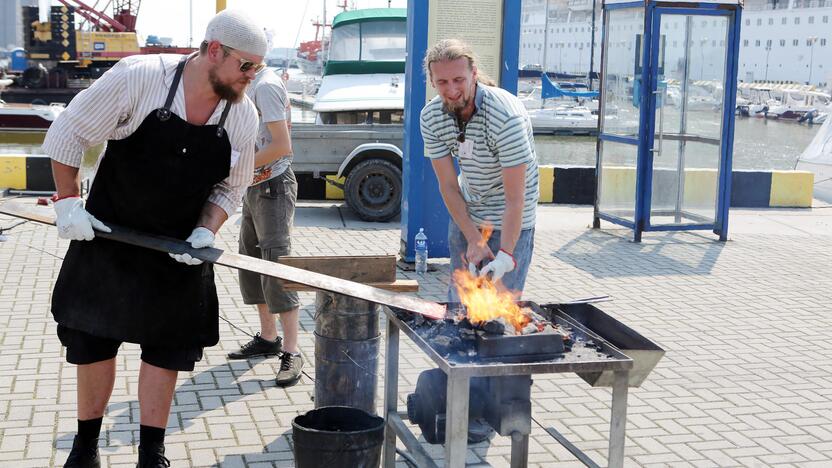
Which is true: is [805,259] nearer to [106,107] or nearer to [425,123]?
[425,123]

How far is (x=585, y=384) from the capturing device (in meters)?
5.78

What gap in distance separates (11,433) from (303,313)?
2749 mm

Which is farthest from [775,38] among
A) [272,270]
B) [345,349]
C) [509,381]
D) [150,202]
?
[150,202]

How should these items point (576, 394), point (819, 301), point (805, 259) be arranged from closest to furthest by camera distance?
point (576, 394)
point (819, 301)
point (805, 259)

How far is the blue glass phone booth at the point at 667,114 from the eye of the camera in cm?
1030

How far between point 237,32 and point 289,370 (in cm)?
249

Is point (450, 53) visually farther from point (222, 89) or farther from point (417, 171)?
point (417, 171)

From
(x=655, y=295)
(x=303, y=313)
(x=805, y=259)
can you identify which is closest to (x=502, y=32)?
(x=655, y=295)

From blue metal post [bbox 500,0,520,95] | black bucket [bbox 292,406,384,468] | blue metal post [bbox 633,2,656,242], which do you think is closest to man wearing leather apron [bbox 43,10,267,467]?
black bucket [bbox 292,406,384,468]

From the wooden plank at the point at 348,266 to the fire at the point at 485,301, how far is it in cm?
58

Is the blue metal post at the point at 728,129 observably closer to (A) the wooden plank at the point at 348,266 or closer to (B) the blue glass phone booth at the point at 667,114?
(B) the blue glass phone booth at the point at 667,114

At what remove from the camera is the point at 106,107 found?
367 centimetres

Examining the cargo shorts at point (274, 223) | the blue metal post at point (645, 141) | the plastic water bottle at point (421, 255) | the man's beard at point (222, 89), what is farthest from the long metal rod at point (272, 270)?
the blue metal post at point (645, 141)

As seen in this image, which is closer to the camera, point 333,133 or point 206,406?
point 206,406
